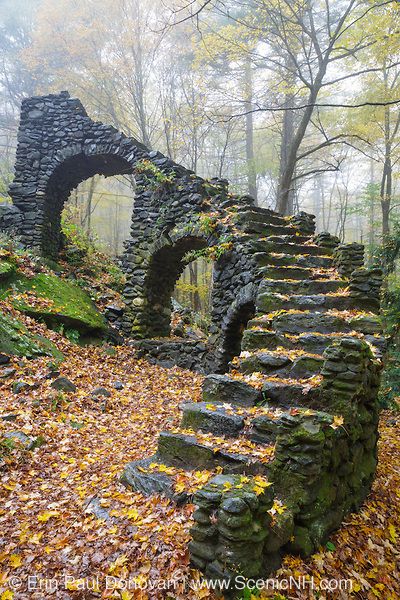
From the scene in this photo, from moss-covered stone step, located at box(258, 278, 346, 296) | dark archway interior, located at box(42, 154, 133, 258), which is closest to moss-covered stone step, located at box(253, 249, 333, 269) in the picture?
moss-covered stone step, located at box(258, 278, 346, 296)

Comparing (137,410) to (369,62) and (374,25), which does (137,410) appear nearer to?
(374,25)

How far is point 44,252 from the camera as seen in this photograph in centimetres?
1141

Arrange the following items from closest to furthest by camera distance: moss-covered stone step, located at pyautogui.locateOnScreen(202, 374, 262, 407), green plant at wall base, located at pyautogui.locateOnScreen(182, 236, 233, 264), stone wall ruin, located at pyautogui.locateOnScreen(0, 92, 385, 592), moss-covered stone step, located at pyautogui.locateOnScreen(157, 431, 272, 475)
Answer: stone wall ruin, located at pyautogui.locateOnScreen(0, 92, 385, 592) → moss-covered stone step, located at pyautogui.locateOnScreen(157, 431, 272, 475) → moss-covered stone step, located at pyautogui.locateOnScreen(202, 374, 262, 407) → green plant at wall base, located at pyautogui.locateOnScreen(182, 236, 233, 264)

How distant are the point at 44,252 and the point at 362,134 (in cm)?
1155

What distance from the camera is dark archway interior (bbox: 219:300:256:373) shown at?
8031 millimetres

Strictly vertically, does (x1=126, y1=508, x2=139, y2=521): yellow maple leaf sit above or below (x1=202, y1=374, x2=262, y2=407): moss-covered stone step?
below

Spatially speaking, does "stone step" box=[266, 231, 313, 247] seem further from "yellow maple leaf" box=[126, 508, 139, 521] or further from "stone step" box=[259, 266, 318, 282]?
"yellow maple leaf" box=[126, 508, 139, 521]

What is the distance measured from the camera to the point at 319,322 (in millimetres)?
5555

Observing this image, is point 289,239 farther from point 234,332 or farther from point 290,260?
point 234,332

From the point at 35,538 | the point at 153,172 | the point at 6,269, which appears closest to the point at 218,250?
the point at 153,172

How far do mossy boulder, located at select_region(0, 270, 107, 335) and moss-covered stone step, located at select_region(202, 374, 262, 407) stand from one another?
17.0 feet

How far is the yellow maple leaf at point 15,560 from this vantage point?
9.31 ft

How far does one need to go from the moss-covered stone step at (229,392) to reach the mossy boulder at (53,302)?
5.18 meters

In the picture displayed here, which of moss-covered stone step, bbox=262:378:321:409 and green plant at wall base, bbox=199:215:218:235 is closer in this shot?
moss-covered stone step, bbox=262:378:321:409
